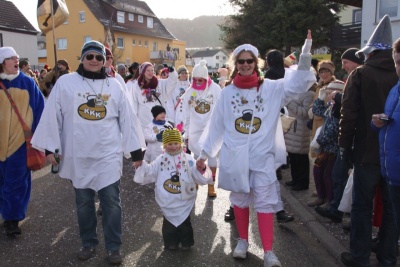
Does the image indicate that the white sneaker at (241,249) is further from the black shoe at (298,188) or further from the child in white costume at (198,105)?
the black shoe at (298,188)

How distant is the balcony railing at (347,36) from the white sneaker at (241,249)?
19658 mm

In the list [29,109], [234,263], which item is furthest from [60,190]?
[234,263]

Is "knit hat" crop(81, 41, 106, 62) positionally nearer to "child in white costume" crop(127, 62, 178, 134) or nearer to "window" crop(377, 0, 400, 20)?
"child in white costume" crop(127, 62, 178, 134)

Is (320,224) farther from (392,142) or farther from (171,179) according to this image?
(392,142)

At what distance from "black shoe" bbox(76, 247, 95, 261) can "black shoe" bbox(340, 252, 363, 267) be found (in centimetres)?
249

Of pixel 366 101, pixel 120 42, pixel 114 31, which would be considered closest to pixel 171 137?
pixel 366 101

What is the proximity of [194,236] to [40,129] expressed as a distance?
2095mm

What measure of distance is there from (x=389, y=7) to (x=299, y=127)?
528 inches

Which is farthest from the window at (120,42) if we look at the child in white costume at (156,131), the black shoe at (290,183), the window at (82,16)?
the black shoe at (290,183)

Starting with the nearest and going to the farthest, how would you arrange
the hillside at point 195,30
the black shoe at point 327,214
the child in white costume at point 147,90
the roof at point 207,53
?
the black shoe at point 327,214, the child in white costume at point 147,90, the hillside at point 195,30, the roof at point 207,53

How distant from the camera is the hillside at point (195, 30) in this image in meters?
88.5

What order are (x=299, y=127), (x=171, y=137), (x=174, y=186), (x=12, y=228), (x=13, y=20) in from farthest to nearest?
(x=13, y=20) → (x=299, y=127) → (x=12, y=228) → (x=171, y=137) → (x=174, y=186)

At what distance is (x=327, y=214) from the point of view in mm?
5398

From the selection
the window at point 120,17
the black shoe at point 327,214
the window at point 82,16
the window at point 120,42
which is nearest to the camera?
the black shoe at point 327,214
